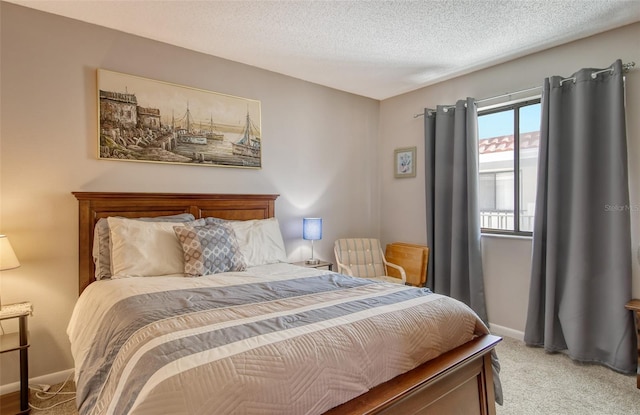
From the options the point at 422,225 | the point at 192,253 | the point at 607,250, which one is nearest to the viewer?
the point at 192,253

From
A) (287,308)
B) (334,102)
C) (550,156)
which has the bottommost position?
(287,308)

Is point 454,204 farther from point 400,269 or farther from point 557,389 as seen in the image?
point 557,389

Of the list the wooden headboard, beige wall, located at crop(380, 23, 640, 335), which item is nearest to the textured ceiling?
beige wall, located at crop(380, 23, 640, 335)

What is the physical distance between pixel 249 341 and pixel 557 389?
233 centimetres

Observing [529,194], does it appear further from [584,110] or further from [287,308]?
[287,308]

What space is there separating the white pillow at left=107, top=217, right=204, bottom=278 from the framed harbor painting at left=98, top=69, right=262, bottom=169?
2.13 ft

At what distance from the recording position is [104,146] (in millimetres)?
2730

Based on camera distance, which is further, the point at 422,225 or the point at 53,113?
the point at 422,225

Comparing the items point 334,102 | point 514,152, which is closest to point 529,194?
point 514,152

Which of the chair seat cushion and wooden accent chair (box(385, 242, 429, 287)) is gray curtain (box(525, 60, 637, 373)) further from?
the chair seat cushion

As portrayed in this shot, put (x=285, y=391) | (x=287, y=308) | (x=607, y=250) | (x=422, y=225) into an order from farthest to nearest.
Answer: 1. (x=422, y=225)
2. (x=607, y=250)
3. (x=287, y=308)
4. (x=285, y=391)

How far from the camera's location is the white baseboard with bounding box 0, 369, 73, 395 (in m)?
2.39

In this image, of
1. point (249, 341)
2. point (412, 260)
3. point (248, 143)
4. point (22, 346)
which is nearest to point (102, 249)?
point (22, 346)

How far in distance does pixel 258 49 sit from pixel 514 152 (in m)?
2.65
